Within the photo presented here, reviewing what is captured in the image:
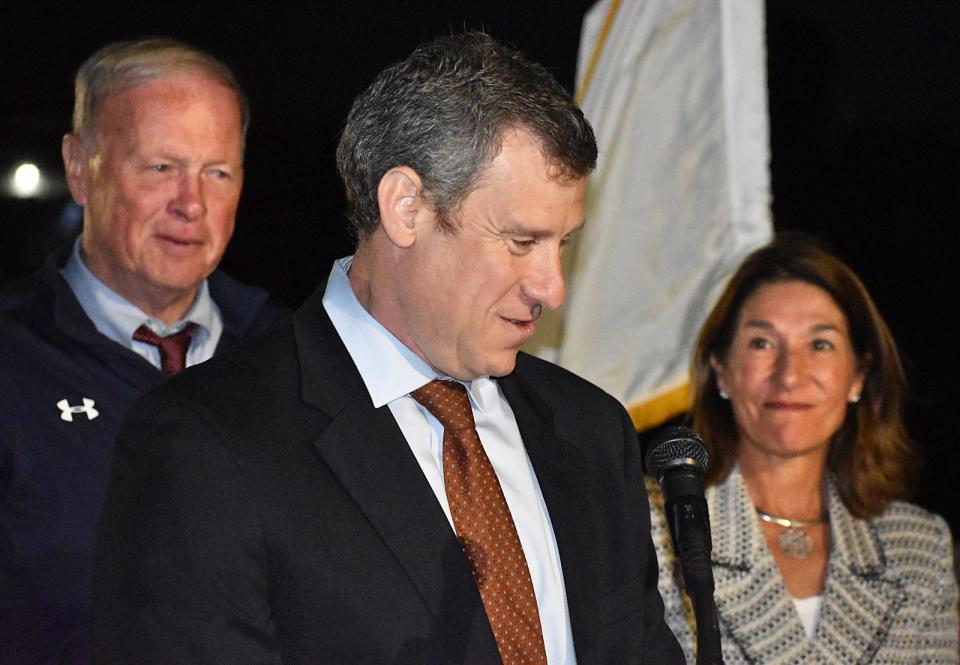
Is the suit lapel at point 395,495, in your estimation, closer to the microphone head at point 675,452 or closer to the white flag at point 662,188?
the microphone head at point 675,452

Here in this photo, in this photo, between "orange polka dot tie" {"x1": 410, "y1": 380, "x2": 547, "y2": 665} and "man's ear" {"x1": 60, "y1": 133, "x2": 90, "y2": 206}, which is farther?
"man's ear" {"x1": 60, "y1": 133, "x2": 90, "y2": 206}

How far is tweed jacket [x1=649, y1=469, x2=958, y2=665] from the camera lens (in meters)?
2.56

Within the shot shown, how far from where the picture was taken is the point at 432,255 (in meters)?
1.51

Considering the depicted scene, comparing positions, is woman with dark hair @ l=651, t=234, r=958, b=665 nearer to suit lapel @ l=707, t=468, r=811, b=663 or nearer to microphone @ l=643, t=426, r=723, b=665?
suit lapel @ l=707, t=468, r=811, b=663

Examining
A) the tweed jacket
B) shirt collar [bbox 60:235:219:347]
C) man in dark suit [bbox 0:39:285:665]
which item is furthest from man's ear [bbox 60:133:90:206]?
the tweed jacket

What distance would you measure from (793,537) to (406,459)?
1.53 m

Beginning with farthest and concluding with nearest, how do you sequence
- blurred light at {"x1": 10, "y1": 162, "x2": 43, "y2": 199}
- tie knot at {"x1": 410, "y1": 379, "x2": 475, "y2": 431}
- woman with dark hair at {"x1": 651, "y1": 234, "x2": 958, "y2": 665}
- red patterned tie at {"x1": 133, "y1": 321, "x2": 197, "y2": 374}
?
blurred light at {"x1": 10, "y1": 162, "x2": 43, "y2": 199} < woman with dark hair at {"x1": 651, "y1": 234, "x2": 958, "y2": 665} < red patterned tie at {"x1": 133, "y1": 321, "x2": 197, "y2": 374} < tie knot at {"x1": 410, "y1": 379, "x2": 475, "y2": 431}

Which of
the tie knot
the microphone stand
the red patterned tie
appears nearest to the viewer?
the microphone stand

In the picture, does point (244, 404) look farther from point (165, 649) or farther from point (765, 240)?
point (765, 240)

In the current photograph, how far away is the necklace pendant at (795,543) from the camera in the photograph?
275 centimetres

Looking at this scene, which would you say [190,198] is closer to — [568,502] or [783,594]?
[568,502]

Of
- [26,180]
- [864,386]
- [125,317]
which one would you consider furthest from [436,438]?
Result: [26,180]

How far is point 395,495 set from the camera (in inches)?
57.1

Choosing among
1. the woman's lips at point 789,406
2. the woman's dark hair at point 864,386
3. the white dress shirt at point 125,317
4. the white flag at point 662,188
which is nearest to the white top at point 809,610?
the woman's dark hair at point 864,386
